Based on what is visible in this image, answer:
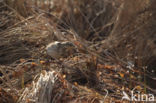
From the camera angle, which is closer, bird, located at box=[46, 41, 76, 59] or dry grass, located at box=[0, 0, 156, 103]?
dry grass, located at box=[0, 0, 156, 103]

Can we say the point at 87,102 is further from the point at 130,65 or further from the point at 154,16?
the point at 154,16

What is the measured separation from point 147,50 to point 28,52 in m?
1.35

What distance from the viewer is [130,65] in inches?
132

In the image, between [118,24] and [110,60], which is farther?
[118,24]

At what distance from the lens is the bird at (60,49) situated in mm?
3273

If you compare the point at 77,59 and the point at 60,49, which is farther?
the point at 60,49

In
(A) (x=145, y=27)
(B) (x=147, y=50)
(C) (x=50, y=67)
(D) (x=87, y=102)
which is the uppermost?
(A) (x=145, y=27)

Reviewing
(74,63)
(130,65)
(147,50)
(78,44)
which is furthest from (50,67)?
(147,50)

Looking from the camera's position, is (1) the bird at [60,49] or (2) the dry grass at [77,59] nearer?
(2) the dry grass at [77,59]

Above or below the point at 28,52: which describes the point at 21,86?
below

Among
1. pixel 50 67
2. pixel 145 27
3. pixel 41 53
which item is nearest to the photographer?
pixel 50 67

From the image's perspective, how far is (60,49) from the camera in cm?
331

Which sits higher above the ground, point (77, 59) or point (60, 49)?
point (60, 49)

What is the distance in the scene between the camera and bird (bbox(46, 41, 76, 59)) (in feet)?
10.7
